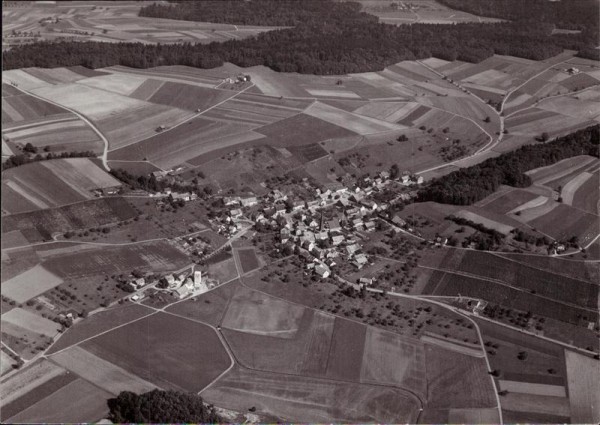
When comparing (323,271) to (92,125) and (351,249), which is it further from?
(92,125)

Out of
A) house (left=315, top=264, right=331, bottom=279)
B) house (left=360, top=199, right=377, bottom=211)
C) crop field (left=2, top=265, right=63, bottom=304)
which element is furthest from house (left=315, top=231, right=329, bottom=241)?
crop field (left=2, top=265, right=63, bottom=304)

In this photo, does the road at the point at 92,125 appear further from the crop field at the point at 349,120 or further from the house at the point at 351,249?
the house at the point at 351,249

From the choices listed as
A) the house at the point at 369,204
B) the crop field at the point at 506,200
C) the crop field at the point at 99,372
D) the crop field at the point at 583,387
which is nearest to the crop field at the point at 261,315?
the crop field at the point at 99,372

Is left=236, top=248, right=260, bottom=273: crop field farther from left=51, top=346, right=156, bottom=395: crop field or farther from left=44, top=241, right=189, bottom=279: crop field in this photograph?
left=51, top=346, right=156, bottom=395: crop field

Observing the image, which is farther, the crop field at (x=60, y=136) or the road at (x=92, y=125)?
the crop field at (x=60, y=136)

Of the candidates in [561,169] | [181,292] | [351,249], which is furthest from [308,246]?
[561,169]

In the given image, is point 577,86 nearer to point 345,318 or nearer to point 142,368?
point 345,318
